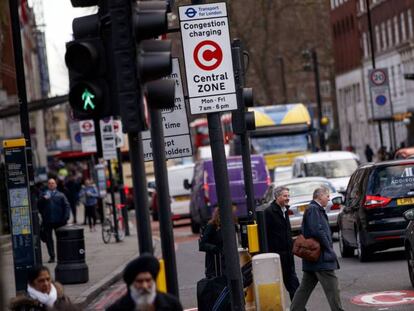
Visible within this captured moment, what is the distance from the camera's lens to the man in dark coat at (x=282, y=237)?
18453mm

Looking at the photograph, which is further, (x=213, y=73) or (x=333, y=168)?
(x=333, y=168)

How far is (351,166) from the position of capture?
41.4 meters

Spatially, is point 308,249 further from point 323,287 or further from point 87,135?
point 87,135

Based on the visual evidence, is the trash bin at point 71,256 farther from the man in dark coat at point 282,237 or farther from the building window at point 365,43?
the building window at point 365,43

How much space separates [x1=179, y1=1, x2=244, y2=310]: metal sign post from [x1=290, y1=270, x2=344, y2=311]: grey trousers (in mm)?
1541

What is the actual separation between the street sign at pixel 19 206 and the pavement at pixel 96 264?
0.40 m

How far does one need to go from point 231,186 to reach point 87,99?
2972 cm

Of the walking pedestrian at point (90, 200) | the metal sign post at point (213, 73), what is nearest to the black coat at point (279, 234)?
the metal sign post at point (213, 73)

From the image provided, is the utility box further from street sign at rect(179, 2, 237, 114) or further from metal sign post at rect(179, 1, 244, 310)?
street sign at rect(179, 2, 237, 114)

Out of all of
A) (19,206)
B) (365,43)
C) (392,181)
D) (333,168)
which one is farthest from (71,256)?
(365,43)

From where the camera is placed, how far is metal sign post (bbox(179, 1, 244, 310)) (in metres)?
15.6

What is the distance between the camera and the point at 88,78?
11156mm

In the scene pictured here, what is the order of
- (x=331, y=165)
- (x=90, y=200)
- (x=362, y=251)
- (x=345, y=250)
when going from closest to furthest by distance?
1. (x=362, y=251)
2. (x=345, y=250)
3. (x=331, y=165)
4. (x=90, y=200)

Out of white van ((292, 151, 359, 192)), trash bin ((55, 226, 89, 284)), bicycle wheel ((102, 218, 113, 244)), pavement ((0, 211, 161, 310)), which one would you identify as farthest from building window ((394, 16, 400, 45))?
trash bin ((55, 226, 89, 284))
